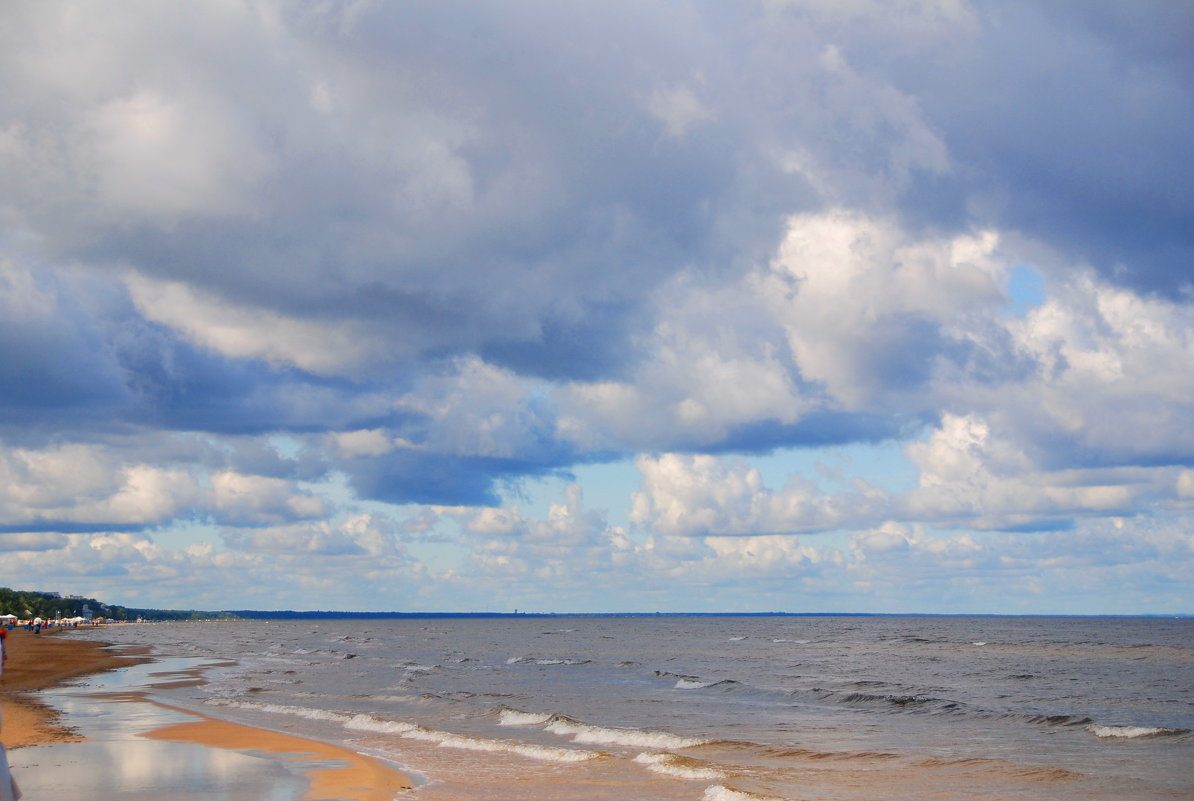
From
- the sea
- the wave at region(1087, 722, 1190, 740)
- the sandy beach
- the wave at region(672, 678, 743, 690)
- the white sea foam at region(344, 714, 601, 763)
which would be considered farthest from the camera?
the wave at region(672, 678, 743, 690)

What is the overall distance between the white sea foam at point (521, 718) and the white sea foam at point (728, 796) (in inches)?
595

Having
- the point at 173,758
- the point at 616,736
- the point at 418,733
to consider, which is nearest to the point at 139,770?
the point at 173,758

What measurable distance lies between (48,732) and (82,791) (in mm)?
10669

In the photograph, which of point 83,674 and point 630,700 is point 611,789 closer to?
point 630,700

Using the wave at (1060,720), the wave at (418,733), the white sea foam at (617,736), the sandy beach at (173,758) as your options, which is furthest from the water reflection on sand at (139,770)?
the wave at (1060,720)

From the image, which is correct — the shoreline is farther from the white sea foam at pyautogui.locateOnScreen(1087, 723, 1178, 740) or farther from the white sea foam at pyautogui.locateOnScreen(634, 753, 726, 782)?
the white sea foam at pyautogui.locateOnScreen(1087, 723, 1178, 740)

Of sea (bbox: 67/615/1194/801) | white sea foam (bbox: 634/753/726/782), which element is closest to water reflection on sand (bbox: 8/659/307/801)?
sea (bbox: 67/615/1194/801)

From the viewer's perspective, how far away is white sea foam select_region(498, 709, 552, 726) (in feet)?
118

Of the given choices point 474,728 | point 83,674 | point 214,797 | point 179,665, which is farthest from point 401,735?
point 179,665

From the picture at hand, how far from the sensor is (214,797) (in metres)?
20.0

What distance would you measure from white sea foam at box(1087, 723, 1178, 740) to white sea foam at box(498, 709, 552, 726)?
19859 millimetres

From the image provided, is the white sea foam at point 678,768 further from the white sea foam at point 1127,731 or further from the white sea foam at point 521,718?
the white sea foam at point 1127,731

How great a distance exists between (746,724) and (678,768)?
11.7 meters

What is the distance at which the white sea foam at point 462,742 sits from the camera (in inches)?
1089
